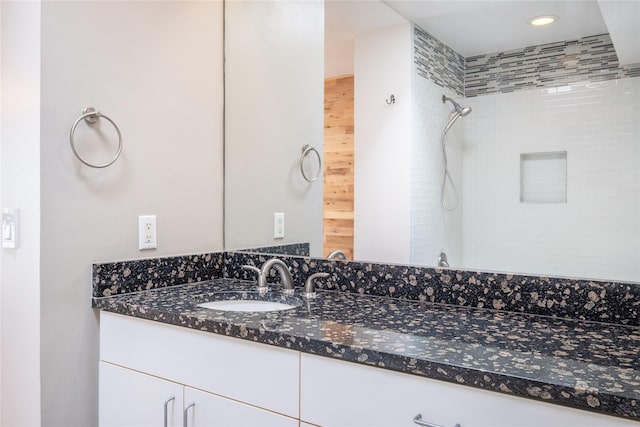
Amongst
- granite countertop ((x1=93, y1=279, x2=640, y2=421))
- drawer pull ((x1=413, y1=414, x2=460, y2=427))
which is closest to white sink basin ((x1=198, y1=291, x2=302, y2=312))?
granite countertop ((x1=93, y1=279, x2=640, y2=421))

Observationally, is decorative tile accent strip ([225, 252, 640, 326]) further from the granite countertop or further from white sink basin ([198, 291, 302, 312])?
white sink basin ([198, 291, 302, 312])

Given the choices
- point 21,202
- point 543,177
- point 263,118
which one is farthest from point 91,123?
point 543,177

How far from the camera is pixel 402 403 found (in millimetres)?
966

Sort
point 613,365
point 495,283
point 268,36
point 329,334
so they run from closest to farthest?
point 613,365 < point 329,334 < point 495,283 < point 268,36

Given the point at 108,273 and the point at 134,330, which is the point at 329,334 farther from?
the point at 108,273

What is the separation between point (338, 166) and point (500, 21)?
681mm

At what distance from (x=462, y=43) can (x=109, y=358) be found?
142 cm

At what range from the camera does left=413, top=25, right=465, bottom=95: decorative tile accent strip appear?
145cm

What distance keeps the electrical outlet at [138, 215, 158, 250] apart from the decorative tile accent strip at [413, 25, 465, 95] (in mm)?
1016

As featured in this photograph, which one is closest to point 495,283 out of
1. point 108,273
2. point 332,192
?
point 332,192

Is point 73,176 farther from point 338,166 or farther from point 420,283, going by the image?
point 420,283

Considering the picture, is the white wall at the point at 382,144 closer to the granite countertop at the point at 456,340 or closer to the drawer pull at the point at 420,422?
the granite countertop at the point at 456,340

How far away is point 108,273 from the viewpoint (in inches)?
60.6

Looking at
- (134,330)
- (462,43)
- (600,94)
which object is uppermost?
(462,43)
